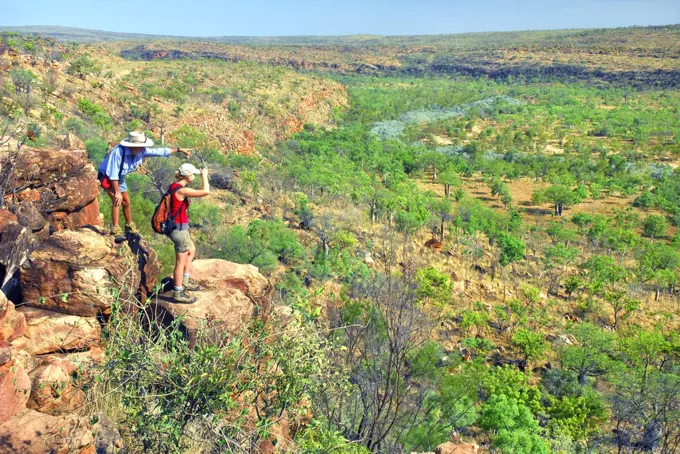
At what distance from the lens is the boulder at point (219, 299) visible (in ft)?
17.7

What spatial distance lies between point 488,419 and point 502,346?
5.57m

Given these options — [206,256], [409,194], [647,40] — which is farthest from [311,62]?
[206,256]

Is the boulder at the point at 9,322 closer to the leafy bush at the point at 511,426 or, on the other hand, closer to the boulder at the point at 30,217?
the boulder at the point at 30,217

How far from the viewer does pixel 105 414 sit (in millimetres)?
4309

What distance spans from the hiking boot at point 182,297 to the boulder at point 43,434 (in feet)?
6.01

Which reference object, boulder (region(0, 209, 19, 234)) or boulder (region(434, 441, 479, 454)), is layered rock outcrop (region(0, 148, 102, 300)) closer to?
boulder (region(0, 209, 19, 234))

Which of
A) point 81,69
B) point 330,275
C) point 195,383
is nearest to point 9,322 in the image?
point 195,383

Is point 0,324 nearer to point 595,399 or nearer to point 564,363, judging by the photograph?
point 595,399

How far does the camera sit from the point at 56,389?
4.08 meters

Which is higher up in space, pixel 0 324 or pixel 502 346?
pixel 0 324

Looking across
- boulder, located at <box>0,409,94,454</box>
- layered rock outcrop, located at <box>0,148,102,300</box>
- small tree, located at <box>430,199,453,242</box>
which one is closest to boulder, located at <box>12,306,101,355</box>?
layered rock outcrop, located at <box>0,148,102,300</box>

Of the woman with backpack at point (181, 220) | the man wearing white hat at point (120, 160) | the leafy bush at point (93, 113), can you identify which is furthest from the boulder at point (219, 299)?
the leafy bush at point (93, 113)

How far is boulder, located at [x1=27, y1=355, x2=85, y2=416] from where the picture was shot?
411 cm

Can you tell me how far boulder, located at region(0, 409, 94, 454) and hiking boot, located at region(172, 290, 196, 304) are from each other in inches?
72.2
